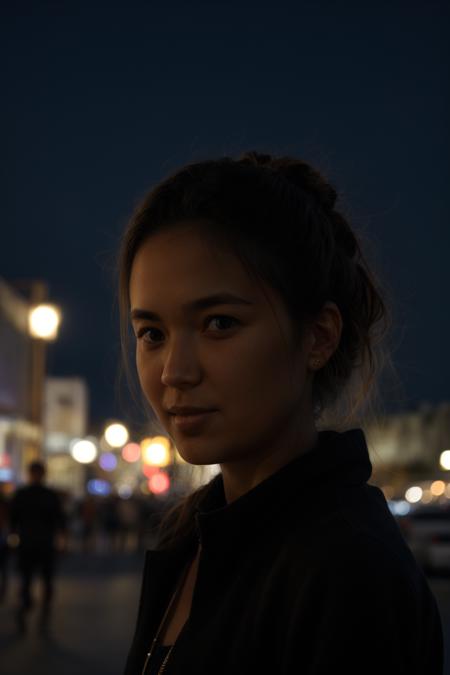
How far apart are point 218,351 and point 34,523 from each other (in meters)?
12.2

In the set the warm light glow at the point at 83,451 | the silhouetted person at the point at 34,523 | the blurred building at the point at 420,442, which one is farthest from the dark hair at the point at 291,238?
the blurred building at the point at 420,442

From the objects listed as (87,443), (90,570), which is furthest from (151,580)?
(87,443)

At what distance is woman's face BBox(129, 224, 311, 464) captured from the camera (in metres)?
1.86

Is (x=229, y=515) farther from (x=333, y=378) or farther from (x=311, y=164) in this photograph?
(x=311, y=164)

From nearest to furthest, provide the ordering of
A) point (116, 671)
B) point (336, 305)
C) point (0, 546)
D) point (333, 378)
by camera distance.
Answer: point (336, 305) → point (333, 378) → point (116, 671) → point (0, 546)

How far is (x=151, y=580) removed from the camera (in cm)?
229

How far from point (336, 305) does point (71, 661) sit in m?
8.54

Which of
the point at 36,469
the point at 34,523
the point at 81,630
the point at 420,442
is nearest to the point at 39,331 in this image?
the point at 36,469

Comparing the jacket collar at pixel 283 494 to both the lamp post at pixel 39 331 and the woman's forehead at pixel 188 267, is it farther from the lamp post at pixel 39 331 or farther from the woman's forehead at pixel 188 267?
the lamp post at pixel 39 331

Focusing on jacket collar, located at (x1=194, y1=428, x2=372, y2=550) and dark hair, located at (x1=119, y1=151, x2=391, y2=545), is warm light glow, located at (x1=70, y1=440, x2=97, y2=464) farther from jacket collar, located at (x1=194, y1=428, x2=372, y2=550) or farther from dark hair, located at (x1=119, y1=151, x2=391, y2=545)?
jacket collar, located at (x1=194, y1=428, x2=372, y2=550)

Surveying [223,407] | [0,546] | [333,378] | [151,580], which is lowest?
[151,580]

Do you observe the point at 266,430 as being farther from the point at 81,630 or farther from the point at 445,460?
the point at 445,460

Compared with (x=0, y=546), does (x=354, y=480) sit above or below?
below

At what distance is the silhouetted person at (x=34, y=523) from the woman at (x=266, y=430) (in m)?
11.7
